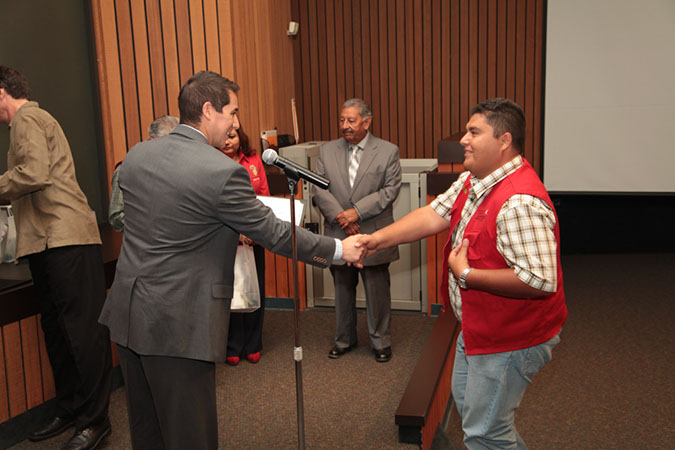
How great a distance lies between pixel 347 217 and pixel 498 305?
76.7 inches

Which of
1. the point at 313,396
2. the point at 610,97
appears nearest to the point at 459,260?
the point at 313,396

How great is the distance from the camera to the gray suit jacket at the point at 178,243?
6.41 feet

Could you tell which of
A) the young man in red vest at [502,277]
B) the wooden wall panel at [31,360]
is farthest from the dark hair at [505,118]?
the wooden wall panel at [31,360]

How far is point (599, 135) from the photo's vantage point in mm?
6410

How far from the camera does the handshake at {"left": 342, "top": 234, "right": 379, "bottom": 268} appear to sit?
253cm

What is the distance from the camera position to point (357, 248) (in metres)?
2.60

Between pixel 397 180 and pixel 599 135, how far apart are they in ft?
10.8

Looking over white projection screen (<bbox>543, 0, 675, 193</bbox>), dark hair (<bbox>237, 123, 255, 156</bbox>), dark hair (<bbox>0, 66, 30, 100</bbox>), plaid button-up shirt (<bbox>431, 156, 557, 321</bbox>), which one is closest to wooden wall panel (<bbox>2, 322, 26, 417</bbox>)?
dark hair (<bbox>0, 66, 30, 100</bbox>)

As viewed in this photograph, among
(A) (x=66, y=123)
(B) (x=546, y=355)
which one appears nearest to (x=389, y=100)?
(A) (x=66, y=123)

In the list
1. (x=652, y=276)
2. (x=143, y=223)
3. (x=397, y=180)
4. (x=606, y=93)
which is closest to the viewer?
(x=143, y=223)

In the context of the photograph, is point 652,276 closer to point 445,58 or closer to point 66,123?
point 445,58

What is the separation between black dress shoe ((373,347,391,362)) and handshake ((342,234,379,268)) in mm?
1452

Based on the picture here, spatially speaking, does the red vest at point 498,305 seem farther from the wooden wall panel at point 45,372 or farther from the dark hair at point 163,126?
the wooden wall panel at point 45,372

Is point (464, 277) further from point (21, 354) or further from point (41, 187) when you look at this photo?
point (21, 354)
